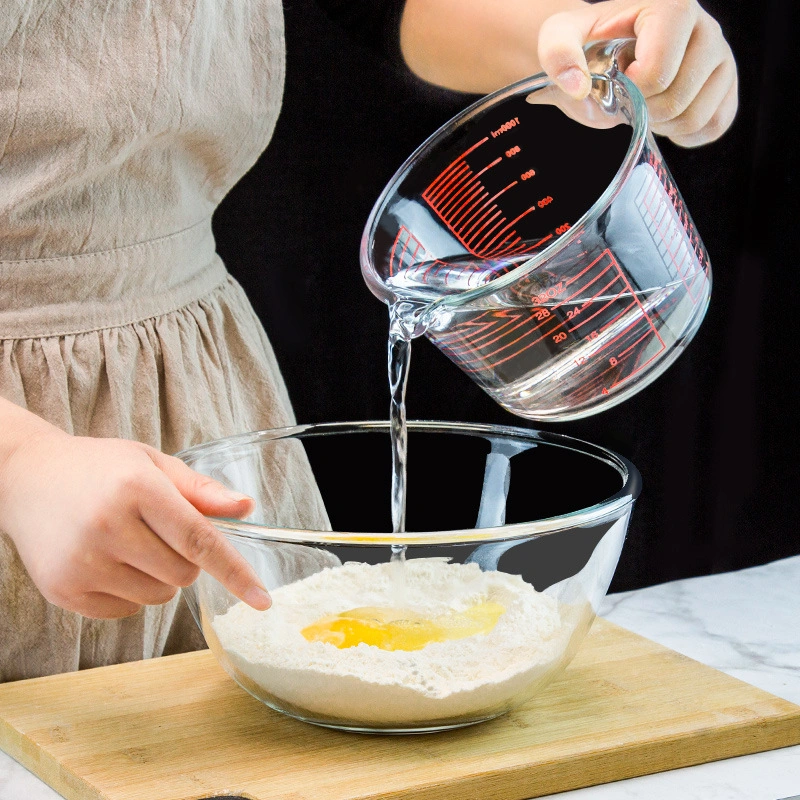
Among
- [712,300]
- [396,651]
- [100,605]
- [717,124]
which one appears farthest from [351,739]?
[712,300]

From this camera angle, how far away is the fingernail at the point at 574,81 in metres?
0.76

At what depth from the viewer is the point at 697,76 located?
2.63ft

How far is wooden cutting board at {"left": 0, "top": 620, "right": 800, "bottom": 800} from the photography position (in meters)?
0.65

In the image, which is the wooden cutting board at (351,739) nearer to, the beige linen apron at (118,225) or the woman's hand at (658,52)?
the beige linen apron at (118,225)

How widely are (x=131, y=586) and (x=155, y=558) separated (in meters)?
0.04

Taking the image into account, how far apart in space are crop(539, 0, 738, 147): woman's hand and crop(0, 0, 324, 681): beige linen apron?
0.29 m

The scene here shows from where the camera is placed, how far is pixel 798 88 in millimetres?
1589

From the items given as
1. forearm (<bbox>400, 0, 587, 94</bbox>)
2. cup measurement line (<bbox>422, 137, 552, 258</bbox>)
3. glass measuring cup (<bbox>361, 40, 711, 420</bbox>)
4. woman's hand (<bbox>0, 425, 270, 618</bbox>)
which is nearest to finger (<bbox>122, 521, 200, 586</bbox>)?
woman's hand (<bbox>0, 425, 270, 618</bbox>)

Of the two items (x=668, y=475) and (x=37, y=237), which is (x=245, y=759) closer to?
(x=37, y=237)

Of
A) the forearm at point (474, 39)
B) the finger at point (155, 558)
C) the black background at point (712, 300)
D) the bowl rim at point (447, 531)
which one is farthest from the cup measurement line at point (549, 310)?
the black background at point (712, 300)

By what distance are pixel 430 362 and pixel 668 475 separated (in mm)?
438

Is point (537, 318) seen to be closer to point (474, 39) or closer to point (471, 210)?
point (471, 210)

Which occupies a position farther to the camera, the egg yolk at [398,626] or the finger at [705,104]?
the finger at [705,104]

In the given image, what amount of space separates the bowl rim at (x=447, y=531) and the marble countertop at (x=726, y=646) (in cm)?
16
